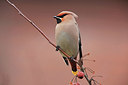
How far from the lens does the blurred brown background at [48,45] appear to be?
99.5 inches

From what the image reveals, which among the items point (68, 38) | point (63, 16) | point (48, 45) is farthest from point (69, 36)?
point (48, 45)

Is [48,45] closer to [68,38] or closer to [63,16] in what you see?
[68,38]

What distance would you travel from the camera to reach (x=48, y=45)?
8.36 feet

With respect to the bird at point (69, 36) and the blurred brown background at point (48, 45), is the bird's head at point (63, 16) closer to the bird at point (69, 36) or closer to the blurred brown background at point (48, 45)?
the bird at point (69, 36)

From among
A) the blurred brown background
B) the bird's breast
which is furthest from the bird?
the blurred brown background

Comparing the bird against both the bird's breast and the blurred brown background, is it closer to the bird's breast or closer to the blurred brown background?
the bird's breast

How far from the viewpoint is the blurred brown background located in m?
2.53

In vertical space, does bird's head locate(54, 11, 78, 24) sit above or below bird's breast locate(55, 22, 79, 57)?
above

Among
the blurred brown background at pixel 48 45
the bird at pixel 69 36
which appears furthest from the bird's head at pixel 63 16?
the blurred brown background at pixel 48 45

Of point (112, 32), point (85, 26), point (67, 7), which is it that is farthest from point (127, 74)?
point (67, 7)

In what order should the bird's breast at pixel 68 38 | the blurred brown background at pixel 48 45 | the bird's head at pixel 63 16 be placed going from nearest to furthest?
the bird's head at pixel 63 16
the bird's breast at pixel 68 38
the blurred brown background at pixel 48 45

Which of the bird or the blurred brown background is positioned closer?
the bird

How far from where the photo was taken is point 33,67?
8.34 ft

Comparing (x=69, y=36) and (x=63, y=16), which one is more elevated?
(x=63, y=16)
